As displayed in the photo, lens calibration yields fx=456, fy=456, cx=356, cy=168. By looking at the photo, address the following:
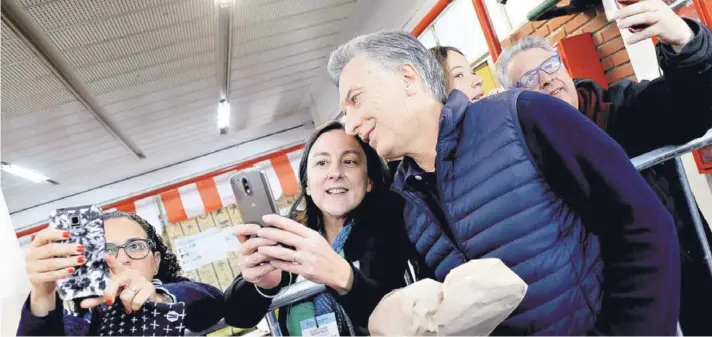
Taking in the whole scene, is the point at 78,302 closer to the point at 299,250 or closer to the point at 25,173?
the point at 299,250

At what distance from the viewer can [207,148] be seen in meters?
9.05

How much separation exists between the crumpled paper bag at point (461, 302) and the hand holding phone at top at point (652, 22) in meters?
0.86

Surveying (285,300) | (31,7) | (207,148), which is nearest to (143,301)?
(285,300)

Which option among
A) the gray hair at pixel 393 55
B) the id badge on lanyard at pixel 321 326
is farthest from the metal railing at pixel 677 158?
the id badge on lanyard at pixel 321 326

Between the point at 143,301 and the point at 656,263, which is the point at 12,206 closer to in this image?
the point at 143,301

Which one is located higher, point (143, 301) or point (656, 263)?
point (143, 301)

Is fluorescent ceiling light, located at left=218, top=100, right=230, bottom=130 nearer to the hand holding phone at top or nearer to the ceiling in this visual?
the ceiling

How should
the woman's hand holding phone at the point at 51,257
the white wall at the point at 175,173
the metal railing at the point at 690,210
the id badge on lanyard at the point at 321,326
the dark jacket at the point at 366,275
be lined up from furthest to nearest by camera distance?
the white wall at the point at 175,173
the id badge on lanyard at the point at 321,326
the metal railing at the point at 690,210
the dark jacket at the point at 366,275
the woman's hand holding phone at the point at 51,257

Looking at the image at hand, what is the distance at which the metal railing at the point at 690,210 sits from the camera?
113 centimetres

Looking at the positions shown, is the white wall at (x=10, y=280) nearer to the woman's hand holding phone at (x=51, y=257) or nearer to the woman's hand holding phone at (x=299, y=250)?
the woman's hand holding phone at (x=51, y=257)

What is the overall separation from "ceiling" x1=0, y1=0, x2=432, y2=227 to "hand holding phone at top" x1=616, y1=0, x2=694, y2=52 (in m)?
3.37

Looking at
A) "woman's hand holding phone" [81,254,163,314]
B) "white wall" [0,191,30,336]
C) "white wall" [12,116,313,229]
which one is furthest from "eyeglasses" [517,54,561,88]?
"white wall" [12,116,313,229]

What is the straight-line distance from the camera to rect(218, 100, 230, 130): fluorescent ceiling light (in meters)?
6.82

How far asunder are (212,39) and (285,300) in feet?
13.1
